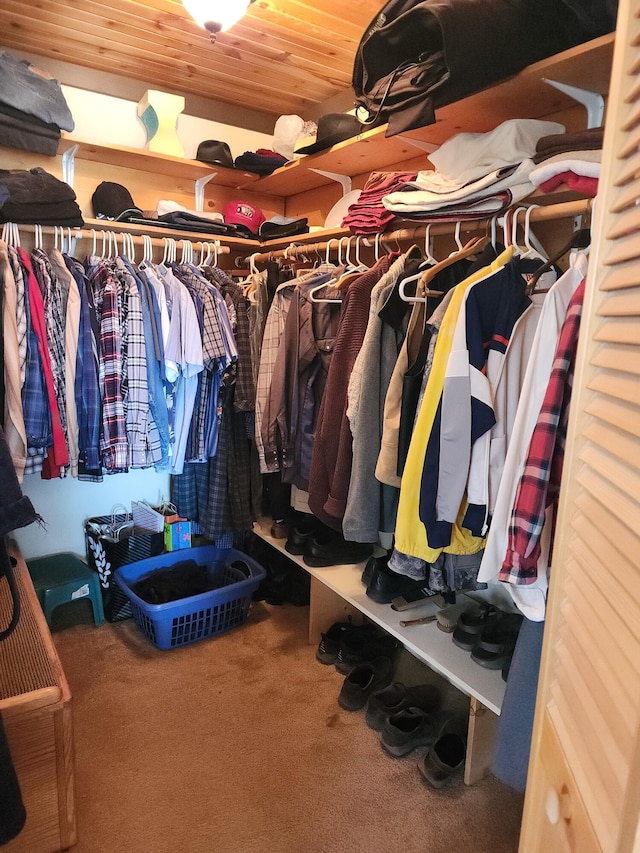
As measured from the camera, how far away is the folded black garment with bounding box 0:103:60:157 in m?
2.08

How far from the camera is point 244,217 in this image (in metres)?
2.66

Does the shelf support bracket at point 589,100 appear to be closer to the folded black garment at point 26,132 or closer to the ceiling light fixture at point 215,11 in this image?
the ceiling light fixture at point 215,11

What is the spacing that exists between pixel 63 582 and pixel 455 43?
2373 millimetres

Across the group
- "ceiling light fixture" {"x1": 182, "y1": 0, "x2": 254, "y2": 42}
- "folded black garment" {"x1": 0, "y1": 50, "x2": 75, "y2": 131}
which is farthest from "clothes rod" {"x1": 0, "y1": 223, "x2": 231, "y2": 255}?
"ceiling light fixture" {"x1": 182, "y1": 0, "x2": 254, "y2": 42}

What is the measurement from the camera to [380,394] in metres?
1.70

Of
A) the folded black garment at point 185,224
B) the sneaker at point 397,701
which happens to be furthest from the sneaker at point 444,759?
the folded black garment at point 185,224

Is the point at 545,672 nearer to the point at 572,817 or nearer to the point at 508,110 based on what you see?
the point at 572,817

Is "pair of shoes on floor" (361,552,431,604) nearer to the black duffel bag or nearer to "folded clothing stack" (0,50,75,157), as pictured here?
the black duffel bag

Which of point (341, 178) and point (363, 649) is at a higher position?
point (341, 178)

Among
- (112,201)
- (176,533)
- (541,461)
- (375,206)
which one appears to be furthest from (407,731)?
(112,201)

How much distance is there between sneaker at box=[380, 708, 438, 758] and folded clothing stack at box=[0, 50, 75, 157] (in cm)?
245

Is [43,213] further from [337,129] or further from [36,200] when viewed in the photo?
[337,129]

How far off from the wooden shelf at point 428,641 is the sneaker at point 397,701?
0.16 m

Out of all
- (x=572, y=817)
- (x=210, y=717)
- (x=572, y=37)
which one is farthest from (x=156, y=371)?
(x=572, y=817)
